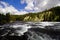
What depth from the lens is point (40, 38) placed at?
30.9 meters

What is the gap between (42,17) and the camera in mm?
157375

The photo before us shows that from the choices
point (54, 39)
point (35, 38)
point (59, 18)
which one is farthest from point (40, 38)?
point (59, 18)

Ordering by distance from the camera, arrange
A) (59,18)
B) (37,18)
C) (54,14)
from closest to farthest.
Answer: (59,18), (54,14), (37,18)

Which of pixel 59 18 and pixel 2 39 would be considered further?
pixel 59 18

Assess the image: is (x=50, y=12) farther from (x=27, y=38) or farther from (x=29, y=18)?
(x=27, y=38)

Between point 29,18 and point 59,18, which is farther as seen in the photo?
→ point 29,18

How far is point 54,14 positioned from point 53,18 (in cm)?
514

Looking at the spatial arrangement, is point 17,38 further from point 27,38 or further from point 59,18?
point 59,18

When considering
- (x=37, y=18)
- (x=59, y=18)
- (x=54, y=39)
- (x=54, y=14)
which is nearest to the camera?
(x=54, y=39)

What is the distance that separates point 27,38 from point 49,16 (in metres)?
122

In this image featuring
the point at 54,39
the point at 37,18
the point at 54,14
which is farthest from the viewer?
the point at 37,18

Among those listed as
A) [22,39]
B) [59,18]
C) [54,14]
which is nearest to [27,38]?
[22,39]

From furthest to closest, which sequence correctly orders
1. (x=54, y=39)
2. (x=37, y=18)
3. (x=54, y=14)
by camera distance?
(x=37, y=18), (x=54, y=14), (x=54, y=39)

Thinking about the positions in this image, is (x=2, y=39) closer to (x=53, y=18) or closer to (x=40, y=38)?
(x=40, y=38)
